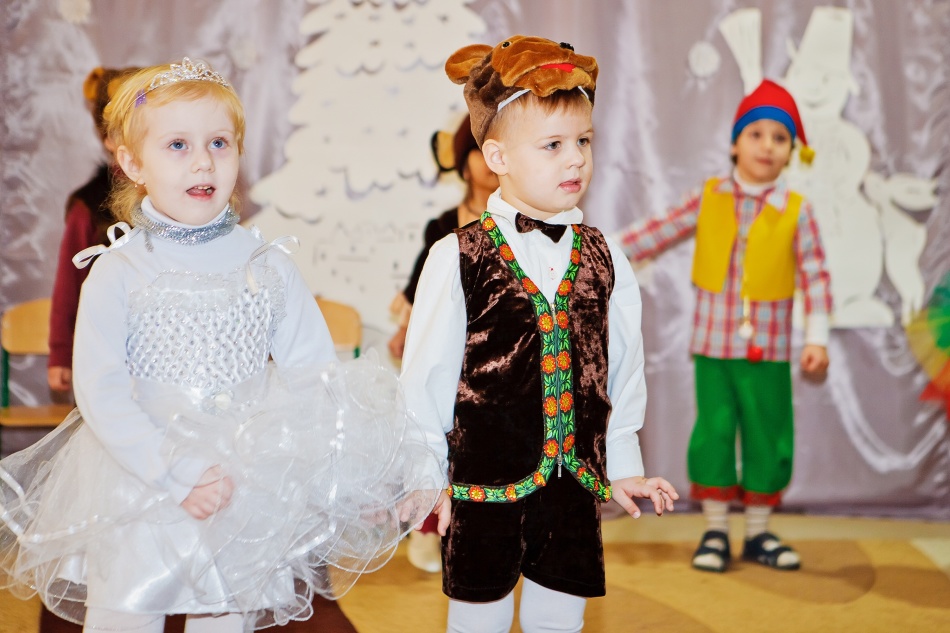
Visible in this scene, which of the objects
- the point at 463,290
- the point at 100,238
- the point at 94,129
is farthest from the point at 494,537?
the point at 94,129

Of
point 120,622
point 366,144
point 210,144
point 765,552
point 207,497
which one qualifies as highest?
point 366,144

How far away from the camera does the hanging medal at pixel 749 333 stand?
3.50m

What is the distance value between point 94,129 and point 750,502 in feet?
10.2

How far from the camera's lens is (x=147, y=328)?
1.79 meters

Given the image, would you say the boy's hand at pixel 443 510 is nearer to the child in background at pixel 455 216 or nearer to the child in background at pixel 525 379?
the child in background at pixel 525 379

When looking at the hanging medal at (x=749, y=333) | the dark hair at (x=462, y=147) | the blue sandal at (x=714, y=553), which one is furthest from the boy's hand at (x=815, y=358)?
the dark hair at (x=462, y=147)

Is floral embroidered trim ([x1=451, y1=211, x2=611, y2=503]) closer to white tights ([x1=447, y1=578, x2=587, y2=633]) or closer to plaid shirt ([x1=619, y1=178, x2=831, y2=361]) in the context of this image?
white tights ([x1=447, y1=578, x2=587, y2=633])

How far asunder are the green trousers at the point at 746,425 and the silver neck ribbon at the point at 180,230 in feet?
7.24

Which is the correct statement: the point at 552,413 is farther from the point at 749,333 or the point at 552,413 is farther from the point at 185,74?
the point at 749,333

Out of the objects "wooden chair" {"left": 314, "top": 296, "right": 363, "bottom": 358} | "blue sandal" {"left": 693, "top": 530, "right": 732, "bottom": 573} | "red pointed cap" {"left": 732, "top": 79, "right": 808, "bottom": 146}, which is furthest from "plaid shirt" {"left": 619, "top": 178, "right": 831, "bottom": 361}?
"wooden chair" {"left": 314, "top": 296, "right": 363, "bottom": 358}

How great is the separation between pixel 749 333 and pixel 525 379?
179cm

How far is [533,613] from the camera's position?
2.01m

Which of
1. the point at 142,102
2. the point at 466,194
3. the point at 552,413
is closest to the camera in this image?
the point at 142,102

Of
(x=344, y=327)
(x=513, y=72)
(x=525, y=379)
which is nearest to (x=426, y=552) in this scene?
(x=344, y=327)
